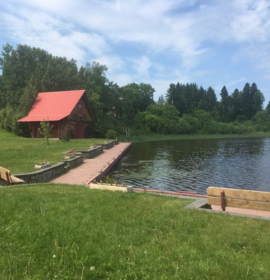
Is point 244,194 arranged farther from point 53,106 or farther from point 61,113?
point 53,106

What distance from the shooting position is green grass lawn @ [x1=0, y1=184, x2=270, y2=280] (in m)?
3.15

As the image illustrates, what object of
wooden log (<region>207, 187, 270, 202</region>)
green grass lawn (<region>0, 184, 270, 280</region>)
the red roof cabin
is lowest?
green grass lawn (<region>0, 184, 270, 280</region>)

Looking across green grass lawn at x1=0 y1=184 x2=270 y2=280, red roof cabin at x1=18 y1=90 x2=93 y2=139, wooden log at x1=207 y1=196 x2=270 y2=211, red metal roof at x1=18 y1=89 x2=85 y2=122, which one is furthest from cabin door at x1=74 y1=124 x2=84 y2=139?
wooden log at x1=207 y1=196 x2=270 y2=211

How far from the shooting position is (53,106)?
120 feet

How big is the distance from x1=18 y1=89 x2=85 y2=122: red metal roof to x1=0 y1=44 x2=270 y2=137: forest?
55.4 inches

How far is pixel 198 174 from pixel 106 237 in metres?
13.7

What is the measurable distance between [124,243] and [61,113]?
1286 inches

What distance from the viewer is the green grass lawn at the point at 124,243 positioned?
315 cm

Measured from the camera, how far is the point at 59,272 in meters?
3.04

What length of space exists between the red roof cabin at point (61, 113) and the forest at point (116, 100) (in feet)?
5.58

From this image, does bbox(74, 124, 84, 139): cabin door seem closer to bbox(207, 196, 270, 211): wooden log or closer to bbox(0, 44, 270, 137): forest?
bbox(0, 44, 270, 137): forest

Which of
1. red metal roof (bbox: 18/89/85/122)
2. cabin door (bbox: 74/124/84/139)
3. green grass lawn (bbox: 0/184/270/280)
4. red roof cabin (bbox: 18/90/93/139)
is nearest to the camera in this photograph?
green grass lawn (bbox: 0/184/270/280)

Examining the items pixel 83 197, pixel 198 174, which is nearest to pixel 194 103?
pixel 198 174

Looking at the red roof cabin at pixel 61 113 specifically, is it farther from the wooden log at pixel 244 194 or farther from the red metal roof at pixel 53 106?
the wooden log at pixel 244 194
